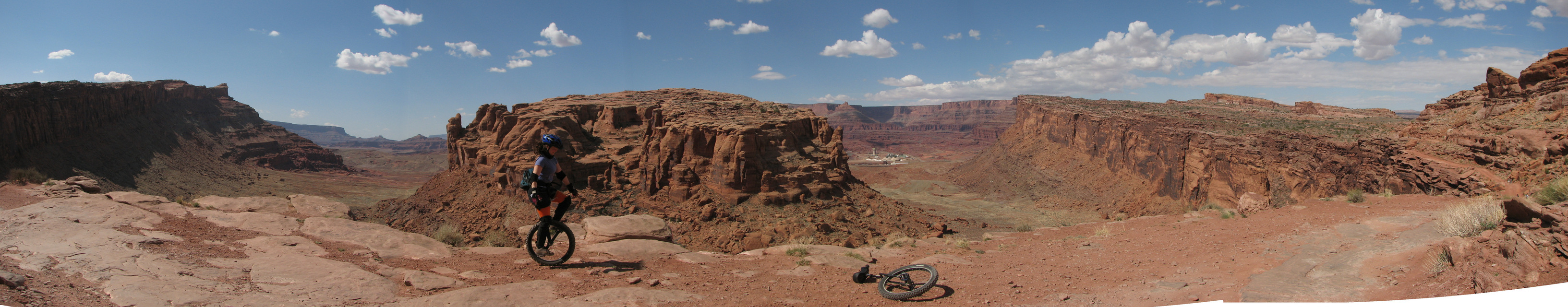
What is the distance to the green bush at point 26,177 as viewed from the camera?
14.6 m

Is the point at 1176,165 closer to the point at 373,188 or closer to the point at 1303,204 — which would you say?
the point at 1303,204

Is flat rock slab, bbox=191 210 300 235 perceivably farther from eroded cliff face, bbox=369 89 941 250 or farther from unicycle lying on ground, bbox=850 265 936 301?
unicycle lying on ground, bbox=850 265 936 301

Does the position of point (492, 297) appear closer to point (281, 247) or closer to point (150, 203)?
point (281, 247)

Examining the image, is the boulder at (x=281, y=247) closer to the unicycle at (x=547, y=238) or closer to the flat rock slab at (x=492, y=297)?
the unicycle at (x=547, y=238)

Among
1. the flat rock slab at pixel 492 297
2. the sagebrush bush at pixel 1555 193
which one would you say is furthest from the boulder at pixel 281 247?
the sagebrush bush at pixel 1555 193

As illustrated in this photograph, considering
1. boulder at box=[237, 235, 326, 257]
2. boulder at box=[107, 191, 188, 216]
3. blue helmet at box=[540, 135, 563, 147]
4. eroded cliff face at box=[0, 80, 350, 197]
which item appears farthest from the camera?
eroded cliff face at box=[0, 80, 350, 197]

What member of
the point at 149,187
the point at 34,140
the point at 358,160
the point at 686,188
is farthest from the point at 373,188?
the point at 358,160

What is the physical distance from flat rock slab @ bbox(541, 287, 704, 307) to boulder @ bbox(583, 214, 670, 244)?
403 cm

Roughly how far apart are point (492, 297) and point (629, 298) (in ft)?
4.80

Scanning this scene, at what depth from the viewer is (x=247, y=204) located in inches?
712

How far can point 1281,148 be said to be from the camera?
82.4 feet

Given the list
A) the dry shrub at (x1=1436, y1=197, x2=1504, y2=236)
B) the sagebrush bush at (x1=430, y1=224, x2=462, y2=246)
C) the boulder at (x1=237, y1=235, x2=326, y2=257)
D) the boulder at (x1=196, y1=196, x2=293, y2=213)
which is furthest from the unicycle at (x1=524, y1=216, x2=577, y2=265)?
the boulder at (x1=196, y1=196, x2=293, y2=213)

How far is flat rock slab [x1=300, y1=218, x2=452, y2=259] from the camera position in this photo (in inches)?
329

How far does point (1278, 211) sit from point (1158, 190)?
22215 millimetres
